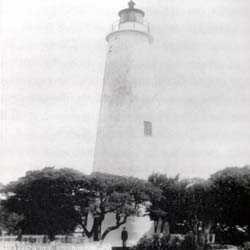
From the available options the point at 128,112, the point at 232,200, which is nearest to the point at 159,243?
the point at 232,200

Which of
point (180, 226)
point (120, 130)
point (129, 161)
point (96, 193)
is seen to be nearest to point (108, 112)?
point (120, 130)

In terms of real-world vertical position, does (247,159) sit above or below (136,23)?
below

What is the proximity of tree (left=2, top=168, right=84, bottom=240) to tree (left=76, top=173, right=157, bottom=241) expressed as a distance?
55 cm

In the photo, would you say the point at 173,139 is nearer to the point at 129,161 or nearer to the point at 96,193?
the point at 129,161

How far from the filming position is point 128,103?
1069 inches

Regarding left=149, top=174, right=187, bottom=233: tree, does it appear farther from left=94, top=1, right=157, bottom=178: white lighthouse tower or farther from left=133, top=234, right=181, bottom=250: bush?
left=133, top=234, right=181, bottom=250: bush

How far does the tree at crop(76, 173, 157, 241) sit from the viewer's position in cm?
2320

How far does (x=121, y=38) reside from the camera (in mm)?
28219

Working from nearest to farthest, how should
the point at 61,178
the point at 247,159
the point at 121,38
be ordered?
the point at 61,178
the point at 247,159
the point at 121,38

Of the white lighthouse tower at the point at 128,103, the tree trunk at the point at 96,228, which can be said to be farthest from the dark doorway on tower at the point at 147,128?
the tree trunk at the point at 96,228

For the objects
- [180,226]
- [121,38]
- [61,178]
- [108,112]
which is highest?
[121,38]

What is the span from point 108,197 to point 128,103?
6.12 metres

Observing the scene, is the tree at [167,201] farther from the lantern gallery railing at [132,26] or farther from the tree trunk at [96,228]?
the lantern gallery railing at [132,26]

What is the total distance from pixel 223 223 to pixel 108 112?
889 centimetres
